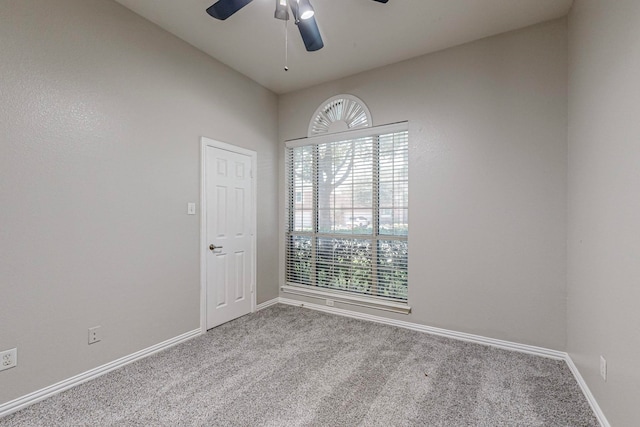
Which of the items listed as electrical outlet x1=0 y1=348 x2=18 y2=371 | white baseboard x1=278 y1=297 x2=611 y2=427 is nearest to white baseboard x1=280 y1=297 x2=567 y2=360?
white baseboard x1=278 y1=297 x2=611 y2=427

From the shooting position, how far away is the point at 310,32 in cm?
201

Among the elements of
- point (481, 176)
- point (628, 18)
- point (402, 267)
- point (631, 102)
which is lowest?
point (402, 267)

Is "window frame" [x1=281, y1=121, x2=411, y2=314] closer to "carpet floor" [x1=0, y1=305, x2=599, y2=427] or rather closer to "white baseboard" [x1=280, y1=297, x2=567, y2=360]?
"white baseboard" [x1=280, y1=297, x2=567, y2=360]

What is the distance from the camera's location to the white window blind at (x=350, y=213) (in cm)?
331

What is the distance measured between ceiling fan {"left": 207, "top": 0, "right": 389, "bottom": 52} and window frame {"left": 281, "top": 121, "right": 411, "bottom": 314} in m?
1.43

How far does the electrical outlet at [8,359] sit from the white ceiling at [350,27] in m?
2.61

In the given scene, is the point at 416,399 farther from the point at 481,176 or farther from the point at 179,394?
the point at 481,176

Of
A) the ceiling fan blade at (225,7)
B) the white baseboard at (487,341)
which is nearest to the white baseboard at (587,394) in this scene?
the white baseboard at (487,341)

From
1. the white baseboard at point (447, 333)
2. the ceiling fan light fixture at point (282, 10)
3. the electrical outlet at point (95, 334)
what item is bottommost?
the white baseboard at point (447, 333)

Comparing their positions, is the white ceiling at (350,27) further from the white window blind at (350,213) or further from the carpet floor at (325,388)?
the carpet floor at (325,388)

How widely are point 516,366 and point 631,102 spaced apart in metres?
1.99

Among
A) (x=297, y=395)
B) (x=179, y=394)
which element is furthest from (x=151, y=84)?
(x=297, y=395)

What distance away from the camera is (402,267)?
3.27 metres

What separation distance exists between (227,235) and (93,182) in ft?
4.54
